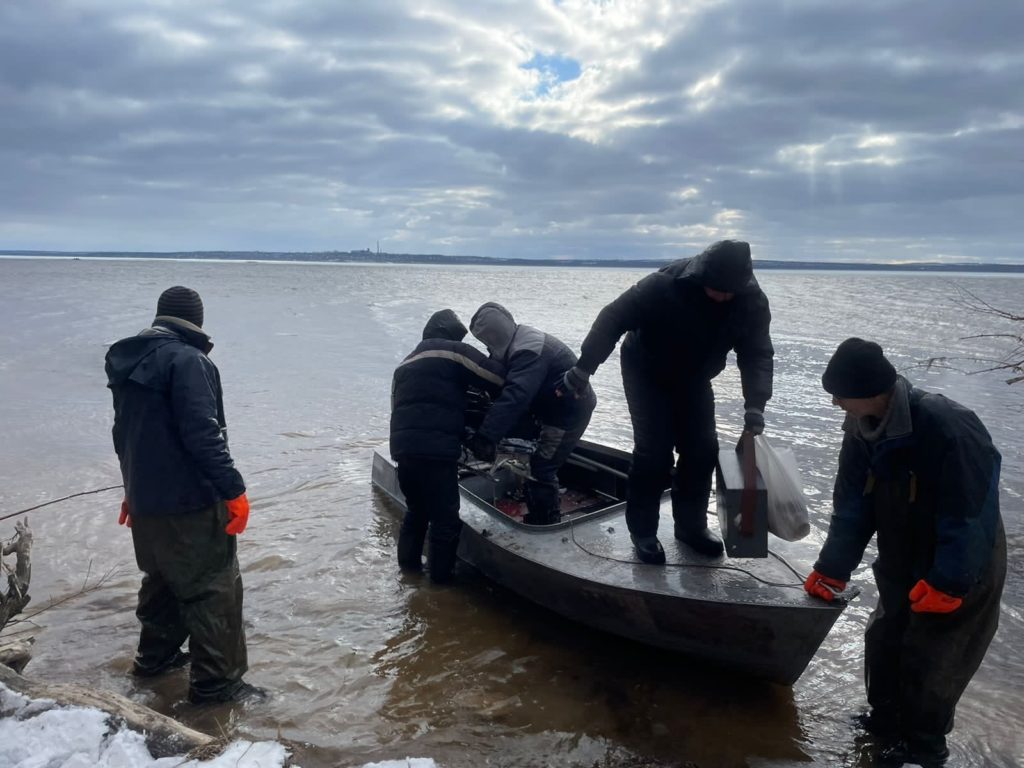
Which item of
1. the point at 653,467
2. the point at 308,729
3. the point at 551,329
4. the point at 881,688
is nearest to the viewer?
the point at 881,688

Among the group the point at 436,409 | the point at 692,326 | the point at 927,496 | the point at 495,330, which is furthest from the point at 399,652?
the point at 927,496

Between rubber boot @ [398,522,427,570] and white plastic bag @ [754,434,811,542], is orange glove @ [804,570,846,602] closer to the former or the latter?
white plastic bag @ [754,434,811,542]

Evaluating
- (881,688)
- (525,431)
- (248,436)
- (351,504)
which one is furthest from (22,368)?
(881,688)

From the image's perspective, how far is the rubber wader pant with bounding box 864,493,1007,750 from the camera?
3.08 m

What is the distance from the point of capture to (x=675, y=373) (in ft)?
14.1

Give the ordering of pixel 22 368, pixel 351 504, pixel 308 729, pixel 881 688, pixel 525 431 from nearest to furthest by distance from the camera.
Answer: pixel 881 688 → pixel 308 729 → pixel 525 431 → pixel 351 504 → pixel 22 368

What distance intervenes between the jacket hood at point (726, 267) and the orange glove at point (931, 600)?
1629 mm

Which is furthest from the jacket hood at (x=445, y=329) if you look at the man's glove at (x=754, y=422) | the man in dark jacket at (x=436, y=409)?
the man's glove at (x=754, y=422)

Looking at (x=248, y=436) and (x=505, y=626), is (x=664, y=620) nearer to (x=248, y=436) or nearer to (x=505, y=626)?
(x=505, y=626)

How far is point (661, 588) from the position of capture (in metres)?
4.20

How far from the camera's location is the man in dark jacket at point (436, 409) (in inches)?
200

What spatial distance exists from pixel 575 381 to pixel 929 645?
2.22 meters

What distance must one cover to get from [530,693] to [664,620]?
3.02 ft

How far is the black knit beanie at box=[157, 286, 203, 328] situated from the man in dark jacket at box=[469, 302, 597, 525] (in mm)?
1953
